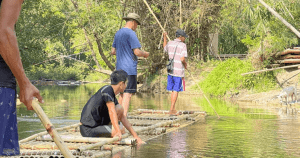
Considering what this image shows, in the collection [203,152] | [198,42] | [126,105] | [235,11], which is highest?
[235,11]

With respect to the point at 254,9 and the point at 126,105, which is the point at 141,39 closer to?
the point at 254,9

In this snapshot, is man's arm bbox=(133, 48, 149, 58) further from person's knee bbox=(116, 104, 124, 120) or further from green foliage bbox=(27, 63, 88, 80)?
green foliage bbox=(27, 63, 88, 80)

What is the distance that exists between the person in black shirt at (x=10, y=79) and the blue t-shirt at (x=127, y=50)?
22.2 feet

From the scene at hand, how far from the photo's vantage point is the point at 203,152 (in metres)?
8.07

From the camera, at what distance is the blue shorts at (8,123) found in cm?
358

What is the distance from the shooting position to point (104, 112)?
27.6ft

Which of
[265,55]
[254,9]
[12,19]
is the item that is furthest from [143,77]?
[12,19]

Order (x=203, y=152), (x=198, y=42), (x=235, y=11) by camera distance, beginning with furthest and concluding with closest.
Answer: (x=235, y=11)
(x=198, y=42)
(x=203, y=152)

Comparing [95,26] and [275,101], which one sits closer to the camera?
[275,101]

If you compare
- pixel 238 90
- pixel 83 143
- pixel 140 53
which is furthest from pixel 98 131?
pixel 238 90

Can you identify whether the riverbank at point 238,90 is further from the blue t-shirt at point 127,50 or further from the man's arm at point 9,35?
the man's arm at point 9,35

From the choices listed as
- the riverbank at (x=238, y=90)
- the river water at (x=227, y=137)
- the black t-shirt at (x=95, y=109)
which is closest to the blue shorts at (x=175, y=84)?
the riverbank at (x=238, y=90)

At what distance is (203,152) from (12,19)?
201 inches

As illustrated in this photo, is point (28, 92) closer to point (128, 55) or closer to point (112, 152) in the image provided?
point (112, 152)
